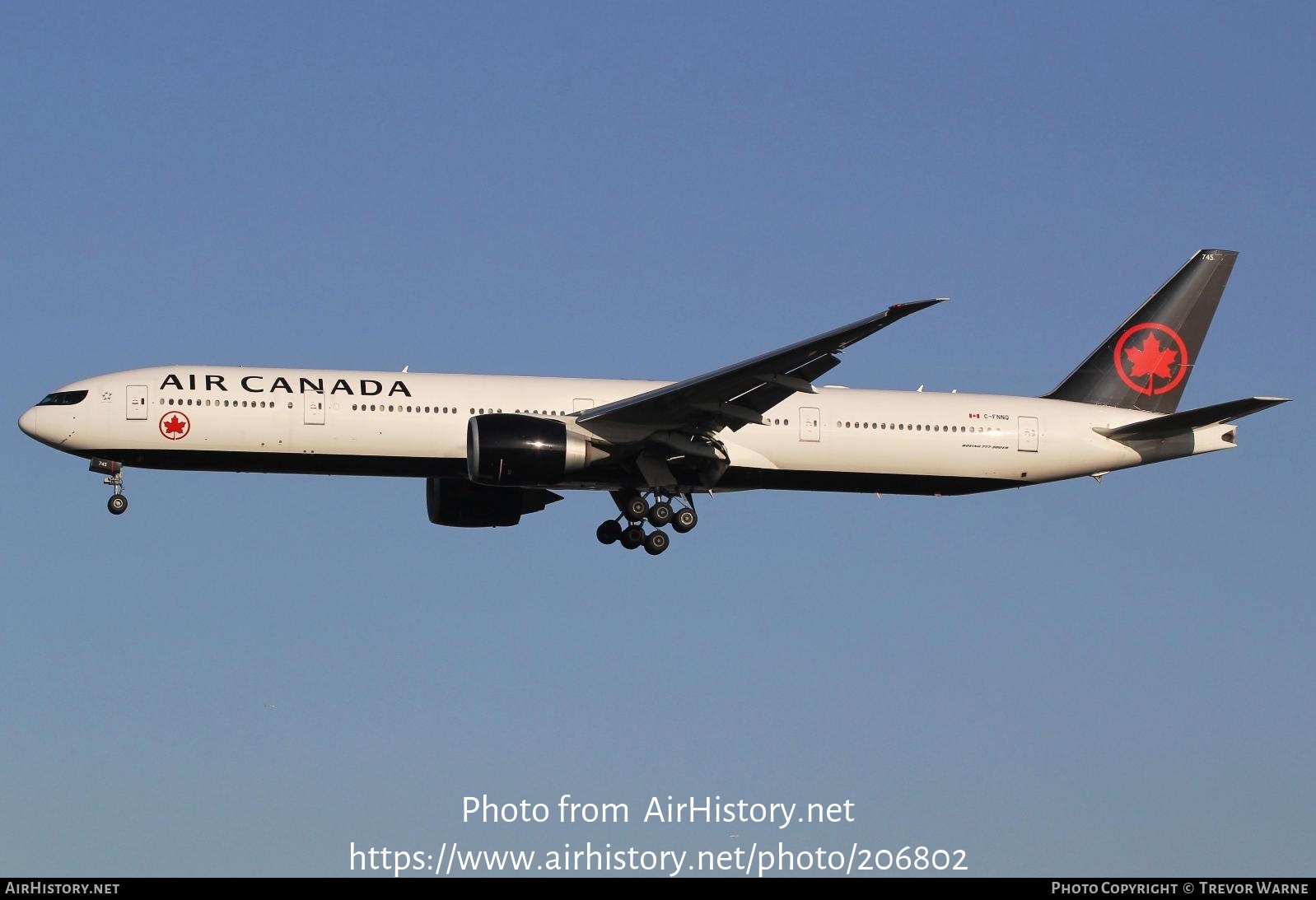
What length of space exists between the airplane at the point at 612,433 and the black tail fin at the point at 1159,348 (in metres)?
1.16

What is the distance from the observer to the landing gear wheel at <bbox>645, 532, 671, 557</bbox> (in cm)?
4781

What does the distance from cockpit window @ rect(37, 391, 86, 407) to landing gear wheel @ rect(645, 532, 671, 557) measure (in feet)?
45.7

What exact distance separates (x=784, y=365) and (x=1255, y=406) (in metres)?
11.2

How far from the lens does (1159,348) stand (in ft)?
174

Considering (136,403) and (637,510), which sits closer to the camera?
(136,403)

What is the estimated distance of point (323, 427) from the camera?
45250 mm

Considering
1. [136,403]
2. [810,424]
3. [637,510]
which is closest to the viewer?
[136,403]

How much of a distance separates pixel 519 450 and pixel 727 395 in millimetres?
5012

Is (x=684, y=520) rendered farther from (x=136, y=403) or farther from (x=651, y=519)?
(x=136, y=403)

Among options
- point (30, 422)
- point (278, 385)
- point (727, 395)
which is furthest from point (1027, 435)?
point (30, 422)

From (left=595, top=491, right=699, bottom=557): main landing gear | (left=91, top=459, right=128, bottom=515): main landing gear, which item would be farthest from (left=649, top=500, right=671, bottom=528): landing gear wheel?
(left=91, top=459, right=128, bottom=515): main landing gear

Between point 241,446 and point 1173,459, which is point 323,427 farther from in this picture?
point 1173,459

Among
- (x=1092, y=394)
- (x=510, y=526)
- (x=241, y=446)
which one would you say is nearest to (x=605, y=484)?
(x=510, y=526)
